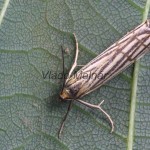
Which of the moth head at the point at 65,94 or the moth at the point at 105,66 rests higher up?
the moth at the point at 105,66

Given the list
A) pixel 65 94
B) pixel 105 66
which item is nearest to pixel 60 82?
pixel 65 94

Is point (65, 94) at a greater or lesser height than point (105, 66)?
lesser

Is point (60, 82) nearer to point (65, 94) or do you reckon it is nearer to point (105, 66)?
point (65, 94)

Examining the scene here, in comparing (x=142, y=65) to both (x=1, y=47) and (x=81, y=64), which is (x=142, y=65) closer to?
(x=81, y=64)

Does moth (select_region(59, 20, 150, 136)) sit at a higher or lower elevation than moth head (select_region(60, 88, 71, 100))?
higher
